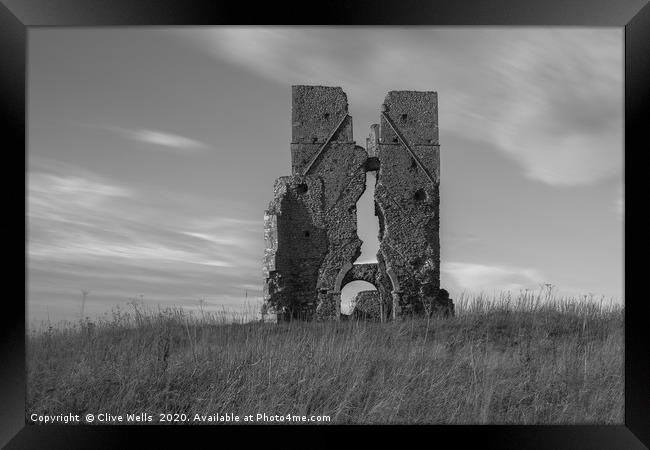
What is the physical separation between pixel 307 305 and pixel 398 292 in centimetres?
249

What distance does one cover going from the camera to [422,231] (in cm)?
1762

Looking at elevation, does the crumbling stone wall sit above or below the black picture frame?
below

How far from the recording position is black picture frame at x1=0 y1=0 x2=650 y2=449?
412 centimetres

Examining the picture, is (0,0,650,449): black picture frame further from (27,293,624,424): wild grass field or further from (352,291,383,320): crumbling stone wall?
(352,291,383,320): crumbling stone wall

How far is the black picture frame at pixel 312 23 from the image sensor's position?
13.5ft

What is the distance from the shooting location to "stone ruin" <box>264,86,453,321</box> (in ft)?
55.8

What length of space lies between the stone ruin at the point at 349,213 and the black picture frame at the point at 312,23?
12458mm

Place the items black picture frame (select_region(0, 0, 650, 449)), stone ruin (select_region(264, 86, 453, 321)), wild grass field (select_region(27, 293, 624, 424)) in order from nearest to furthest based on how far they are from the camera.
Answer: black picture frame (select_region(0, 0, 650, 449)) < wild grass field (select_region(27, 293, 624, 424)) < stone ruin (select_region(264, 86, 453, 321))

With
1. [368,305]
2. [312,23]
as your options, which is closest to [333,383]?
[312,23]

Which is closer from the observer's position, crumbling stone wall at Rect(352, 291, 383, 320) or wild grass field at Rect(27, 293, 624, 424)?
wild grass field at Rect(27, 293, 624, 424)

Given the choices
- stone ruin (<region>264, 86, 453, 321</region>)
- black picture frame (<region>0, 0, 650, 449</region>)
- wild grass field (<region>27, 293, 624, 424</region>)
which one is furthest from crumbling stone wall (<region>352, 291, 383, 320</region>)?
black picture frame (<region>0, 0, 650, 449</region>)

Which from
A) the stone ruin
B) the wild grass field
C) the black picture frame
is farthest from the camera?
the stone ruin

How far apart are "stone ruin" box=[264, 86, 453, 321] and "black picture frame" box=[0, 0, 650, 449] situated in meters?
12.5
